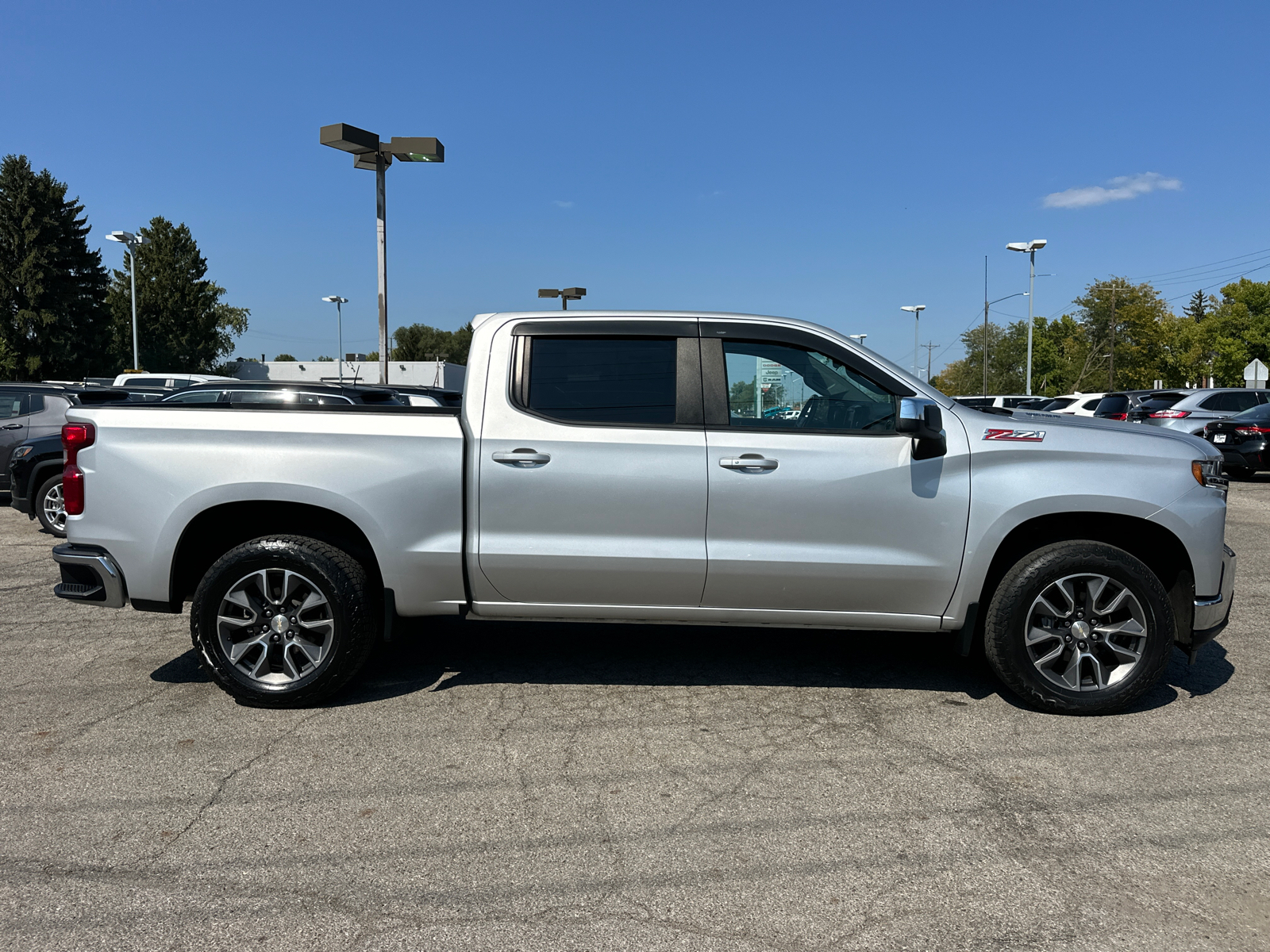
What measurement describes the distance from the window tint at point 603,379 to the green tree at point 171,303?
215 ft

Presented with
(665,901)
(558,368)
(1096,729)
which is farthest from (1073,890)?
(558,368)

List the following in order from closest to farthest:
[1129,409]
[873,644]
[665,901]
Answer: [665,901] → [873,644] → [1129,409]

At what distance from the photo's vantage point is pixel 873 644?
5.73m

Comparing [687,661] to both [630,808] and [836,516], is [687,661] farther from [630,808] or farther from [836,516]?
[630,808]

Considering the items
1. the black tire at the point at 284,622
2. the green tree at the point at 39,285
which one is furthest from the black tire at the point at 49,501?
the green tree at the point at 39,285

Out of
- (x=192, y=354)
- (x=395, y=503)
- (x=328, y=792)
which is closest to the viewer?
(x=328, y=792)

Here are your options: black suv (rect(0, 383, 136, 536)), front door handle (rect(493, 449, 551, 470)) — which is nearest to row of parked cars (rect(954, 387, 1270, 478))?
front door handle (rect(493, 449, 551, 470))

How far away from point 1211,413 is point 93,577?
19.9m

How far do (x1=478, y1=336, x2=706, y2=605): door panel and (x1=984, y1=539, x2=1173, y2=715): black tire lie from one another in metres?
1.46

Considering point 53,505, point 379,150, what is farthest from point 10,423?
point 379,150

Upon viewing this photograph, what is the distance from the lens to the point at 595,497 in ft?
14.2

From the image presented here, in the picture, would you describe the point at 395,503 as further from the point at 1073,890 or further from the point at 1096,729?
the point at 1096,729

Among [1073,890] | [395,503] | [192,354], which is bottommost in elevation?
[1073,890]

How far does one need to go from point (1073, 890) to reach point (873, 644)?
112 inches
